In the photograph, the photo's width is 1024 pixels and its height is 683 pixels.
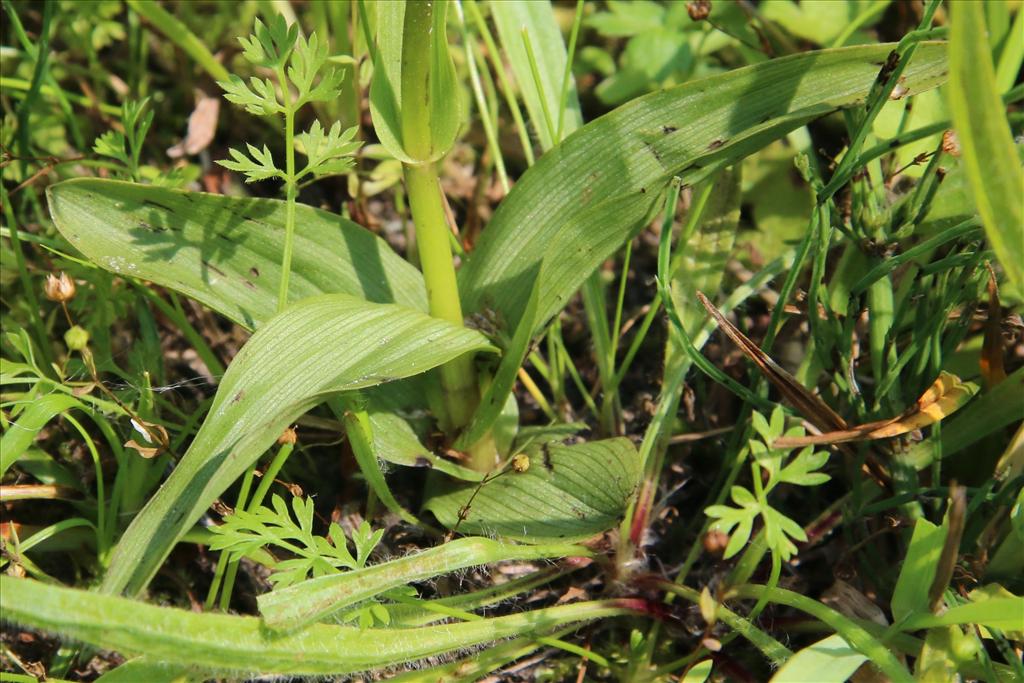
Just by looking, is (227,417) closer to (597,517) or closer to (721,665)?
(597,517)

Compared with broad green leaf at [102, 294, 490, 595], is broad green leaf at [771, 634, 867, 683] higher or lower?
lower

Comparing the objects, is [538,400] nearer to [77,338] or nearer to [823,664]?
[823,664]

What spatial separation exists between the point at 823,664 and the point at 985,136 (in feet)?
2.29

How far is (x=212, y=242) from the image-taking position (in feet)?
4.62

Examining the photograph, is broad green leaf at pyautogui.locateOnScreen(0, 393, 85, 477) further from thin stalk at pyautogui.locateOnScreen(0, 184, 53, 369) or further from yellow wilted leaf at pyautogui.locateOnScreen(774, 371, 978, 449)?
yellow wilted leaf at pyautogui.locateOnScreen(774, 371, 978, 449)

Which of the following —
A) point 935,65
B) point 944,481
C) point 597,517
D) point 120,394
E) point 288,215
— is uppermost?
point 935,65

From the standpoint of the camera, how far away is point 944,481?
1587 millimetres

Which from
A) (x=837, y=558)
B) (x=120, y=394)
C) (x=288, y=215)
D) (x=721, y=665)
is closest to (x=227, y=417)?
(x=288, y=215)

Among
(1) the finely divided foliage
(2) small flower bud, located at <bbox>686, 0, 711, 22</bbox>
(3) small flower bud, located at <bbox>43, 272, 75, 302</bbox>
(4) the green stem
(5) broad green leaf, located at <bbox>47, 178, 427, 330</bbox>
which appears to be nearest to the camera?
(1) the finely divided foliage

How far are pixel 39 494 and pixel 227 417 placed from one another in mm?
587

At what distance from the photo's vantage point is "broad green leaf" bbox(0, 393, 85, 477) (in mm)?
1312

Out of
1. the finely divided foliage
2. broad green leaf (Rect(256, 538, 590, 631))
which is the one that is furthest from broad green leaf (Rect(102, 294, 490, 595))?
broad green leaf (Rect(256, 538, 590, 631))

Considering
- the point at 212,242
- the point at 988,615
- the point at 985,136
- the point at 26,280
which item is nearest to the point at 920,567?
the point at 988,615

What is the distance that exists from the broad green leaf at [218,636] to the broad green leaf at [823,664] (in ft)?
1.30
